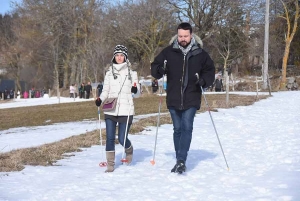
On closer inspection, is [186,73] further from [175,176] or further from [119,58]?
[175,176]

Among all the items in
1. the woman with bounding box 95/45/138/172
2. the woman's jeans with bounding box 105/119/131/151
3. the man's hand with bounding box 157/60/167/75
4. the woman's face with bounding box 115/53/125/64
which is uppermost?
the woman's face with bounding box 115/53/125/64

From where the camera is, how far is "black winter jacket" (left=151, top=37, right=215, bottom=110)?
5.52 metres

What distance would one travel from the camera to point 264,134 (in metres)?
9.35

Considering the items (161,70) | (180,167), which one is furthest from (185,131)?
(161,70)

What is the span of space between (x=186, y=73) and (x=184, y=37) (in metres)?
0.46

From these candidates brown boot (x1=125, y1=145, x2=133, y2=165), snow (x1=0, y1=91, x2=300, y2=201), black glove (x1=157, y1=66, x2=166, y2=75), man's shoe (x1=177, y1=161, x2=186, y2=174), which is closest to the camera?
snow (x1=0, y1=91, x2=300, y2=201)

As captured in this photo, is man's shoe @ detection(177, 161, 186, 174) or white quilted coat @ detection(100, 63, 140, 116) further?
white quilted coat @ detection(100, 63, 140, 116)

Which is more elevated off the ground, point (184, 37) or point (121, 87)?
point (184, 37)

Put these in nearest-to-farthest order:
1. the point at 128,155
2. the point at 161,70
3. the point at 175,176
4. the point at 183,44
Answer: the point at 175,176
the point at 183,44
the point at 161,70
the point at 128,155

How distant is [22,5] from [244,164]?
40.5 metres

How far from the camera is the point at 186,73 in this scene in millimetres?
5527

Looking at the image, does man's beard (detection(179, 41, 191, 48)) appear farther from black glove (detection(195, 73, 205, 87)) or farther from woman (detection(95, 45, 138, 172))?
woman (detection(95, 45, 138, 172))

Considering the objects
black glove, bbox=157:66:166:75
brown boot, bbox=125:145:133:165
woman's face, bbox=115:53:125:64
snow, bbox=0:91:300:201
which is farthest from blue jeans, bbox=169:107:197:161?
woman's face, bbox=115:53:125:64

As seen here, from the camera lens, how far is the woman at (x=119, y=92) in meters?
5.81
